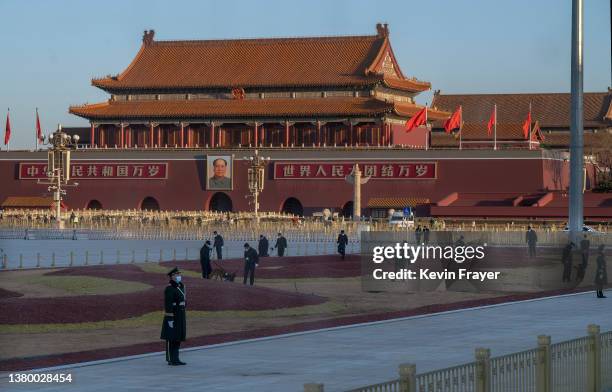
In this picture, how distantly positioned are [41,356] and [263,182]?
67.5m

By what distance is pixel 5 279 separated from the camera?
36594mm

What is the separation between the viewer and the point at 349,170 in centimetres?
8744

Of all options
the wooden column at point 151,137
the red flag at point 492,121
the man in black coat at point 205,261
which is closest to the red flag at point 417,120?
the red flag at point 492,121

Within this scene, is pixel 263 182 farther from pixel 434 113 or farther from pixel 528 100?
pixel 528 100

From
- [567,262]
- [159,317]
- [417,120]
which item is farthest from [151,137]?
[159,317]

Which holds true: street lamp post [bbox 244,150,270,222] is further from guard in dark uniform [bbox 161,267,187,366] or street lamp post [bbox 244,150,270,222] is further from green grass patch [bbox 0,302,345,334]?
guard in dark uniform [bbox 161,267,187,366]

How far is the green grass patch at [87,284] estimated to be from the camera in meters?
32.6

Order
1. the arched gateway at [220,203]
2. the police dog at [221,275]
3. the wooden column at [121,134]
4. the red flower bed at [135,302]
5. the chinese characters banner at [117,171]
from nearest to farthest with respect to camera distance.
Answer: the red flower bed at [135,302], the police dog at [221,275], the chinese characters banner at [117,171], the arched gateway at [220,203], the wooden column at [121,134]

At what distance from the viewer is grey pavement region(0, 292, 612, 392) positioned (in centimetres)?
1784

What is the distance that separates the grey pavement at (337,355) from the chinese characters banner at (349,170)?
5662cm

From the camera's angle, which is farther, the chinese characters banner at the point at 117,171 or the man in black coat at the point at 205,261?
the chinese characters banner at the point at 117,171

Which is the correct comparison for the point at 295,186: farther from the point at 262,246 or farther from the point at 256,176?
the point at 262,246

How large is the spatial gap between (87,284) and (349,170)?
54.5 meters

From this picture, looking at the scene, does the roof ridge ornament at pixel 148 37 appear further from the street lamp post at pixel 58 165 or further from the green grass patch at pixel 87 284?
the green grass patch at pixel 87 284
